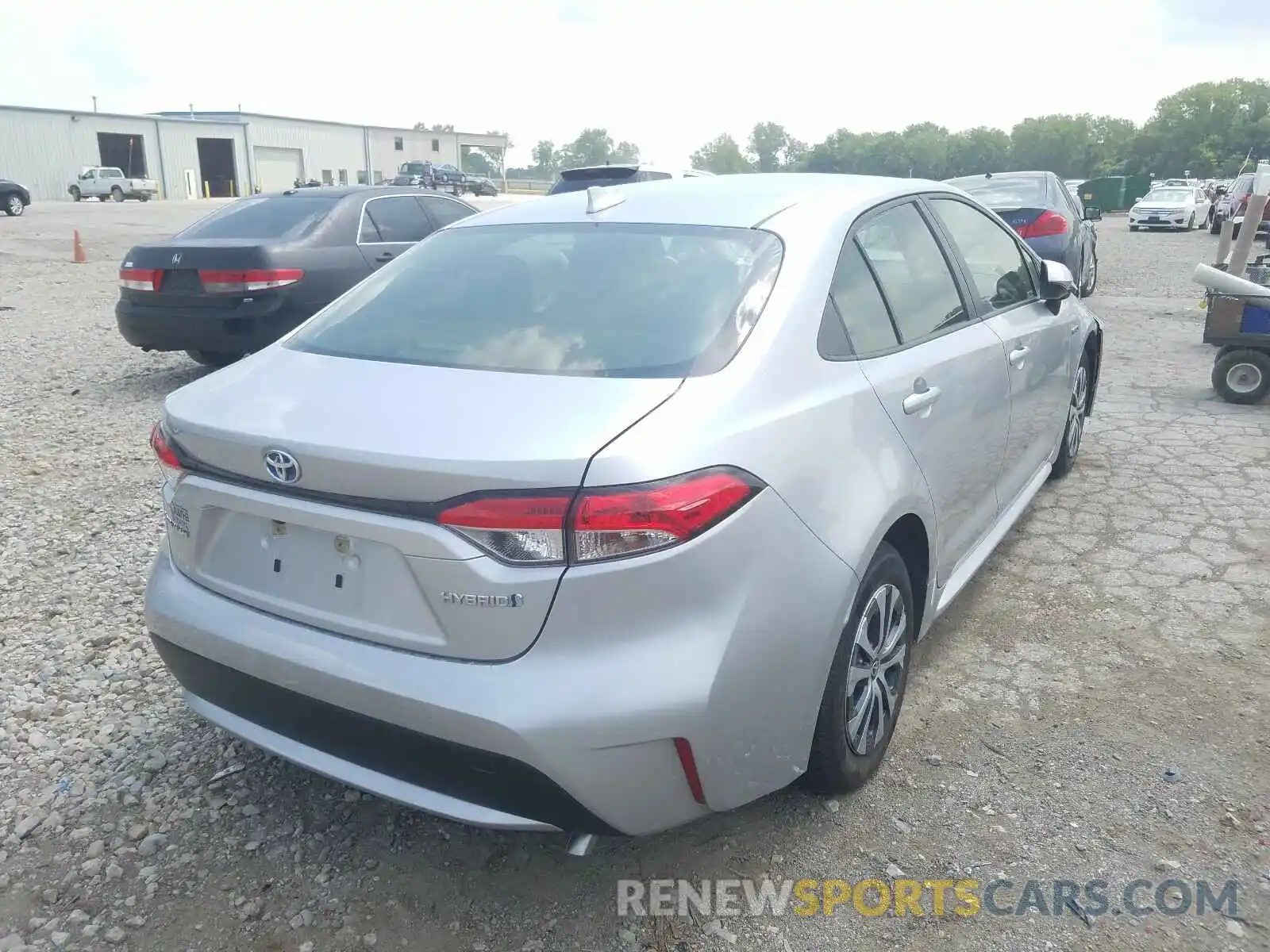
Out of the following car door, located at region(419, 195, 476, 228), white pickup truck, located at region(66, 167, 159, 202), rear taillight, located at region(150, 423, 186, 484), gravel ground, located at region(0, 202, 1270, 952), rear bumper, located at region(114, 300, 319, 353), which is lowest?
gravel ground, located at region(0, 202, 1270, 952)

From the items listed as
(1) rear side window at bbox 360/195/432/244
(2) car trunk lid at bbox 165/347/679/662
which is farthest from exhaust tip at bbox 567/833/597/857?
(1) rear side window at bbox 360/195/432/244

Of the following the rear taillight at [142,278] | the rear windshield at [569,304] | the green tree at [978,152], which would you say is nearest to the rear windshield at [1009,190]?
the rear taillight at [142,278]

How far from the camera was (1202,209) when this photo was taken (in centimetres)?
3053

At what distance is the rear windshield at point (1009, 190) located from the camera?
33.4 ft

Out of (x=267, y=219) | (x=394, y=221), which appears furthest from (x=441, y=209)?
(x=267, y=219)

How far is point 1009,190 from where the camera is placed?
1066cm

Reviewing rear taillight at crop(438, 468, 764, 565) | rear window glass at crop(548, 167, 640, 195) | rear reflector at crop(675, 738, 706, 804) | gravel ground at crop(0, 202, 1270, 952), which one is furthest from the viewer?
rear window glass at crop(548, 167, 640, 195)

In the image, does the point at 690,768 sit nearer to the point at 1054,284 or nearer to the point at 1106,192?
the point at 1054,284

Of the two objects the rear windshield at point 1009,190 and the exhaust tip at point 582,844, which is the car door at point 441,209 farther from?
the exhaust tip at point 582,844

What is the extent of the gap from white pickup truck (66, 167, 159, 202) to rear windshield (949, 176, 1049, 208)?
47139 mm

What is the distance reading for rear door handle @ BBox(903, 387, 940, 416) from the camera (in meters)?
2.71

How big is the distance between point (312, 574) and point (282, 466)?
0.81 ft

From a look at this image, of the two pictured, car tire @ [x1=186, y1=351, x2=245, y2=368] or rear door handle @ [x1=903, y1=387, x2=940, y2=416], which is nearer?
rear door handle @ [x1=903, y1=387, x2=940, y2=416]

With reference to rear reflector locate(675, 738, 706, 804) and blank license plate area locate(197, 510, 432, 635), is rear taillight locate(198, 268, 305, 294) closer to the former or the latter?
blank license plate area locate(197, 510, 432, 635)
